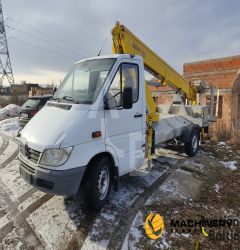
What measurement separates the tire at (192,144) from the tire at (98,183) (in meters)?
4.15

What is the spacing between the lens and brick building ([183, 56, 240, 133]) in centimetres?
1347

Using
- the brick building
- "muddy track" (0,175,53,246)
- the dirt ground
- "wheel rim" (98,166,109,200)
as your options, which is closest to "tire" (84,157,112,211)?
"wheel rim" (98,166,109,200)

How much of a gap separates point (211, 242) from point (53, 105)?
3539mm

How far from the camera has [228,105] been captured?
1348 cm

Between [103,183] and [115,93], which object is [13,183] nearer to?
[103,183]

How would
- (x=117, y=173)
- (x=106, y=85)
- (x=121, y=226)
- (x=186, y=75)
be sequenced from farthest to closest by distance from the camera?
(x=186, y=75) < (x=117, y=173) < (x=106, y=85) < (x=121, y=226)

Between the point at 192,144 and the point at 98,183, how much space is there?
4834 millimetres

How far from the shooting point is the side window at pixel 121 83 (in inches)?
157

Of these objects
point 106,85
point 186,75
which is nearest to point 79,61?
point 106,85

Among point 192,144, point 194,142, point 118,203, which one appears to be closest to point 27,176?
point 118,203

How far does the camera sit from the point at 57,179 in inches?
128

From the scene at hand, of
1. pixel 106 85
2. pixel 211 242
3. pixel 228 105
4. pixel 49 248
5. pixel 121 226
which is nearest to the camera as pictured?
pixel 49 248

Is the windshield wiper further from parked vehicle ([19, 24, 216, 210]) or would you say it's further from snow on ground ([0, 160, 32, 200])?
snow on ground ([0, 160, 32, 200])

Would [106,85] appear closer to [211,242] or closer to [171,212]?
[171,212]
